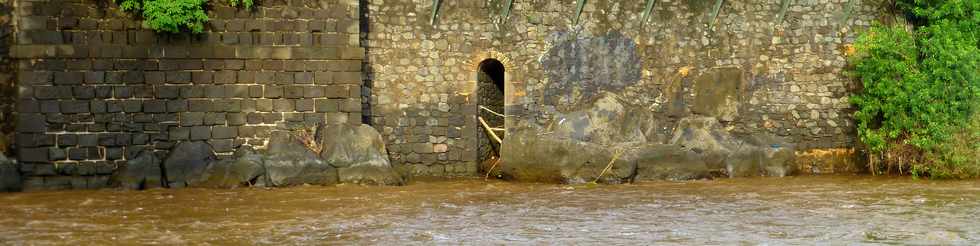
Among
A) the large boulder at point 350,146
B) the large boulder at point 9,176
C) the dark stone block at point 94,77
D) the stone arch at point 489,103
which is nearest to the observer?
the large boulder at point 9,176

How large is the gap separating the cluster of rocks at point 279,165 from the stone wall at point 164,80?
227mm

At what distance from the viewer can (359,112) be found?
56.0 ft

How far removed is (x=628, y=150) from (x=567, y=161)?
868 millimetres

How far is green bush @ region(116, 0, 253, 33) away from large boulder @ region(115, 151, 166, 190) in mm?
1672

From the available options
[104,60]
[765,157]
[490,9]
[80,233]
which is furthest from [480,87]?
[80,233]

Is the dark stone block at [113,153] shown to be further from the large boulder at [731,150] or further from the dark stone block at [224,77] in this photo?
the large boulder at [731,150]

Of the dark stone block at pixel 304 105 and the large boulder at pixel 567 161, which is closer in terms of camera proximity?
the dark stone block at pixel 304 105

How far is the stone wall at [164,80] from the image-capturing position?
53.3 ft

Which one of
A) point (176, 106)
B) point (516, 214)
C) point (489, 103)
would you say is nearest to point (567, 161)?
point (489, 103)

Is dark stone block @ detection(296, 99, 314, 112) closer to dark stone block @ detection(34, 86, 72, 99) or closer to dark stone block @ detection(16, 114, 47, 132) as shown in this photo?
dark stone block @ detection(34, 86, 72, 99)

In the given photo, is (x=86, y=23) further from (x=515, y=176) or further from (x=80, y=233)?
(x=515, y=176)

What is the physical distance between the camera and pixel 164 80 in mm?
16547

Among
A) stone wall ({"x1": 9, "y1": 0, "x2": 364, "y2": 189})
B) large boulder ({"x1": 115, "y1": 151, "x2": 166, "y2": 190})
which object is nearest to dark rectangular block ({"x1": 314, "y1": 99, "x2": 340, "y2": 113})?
stone wall ({"x1": 9, "y1": 0, "x2": 364, "y2": 189})

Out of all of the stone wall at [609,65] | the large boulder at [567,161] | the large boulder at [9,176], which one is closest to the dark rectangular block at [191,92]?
the large boulder at [9,176]
